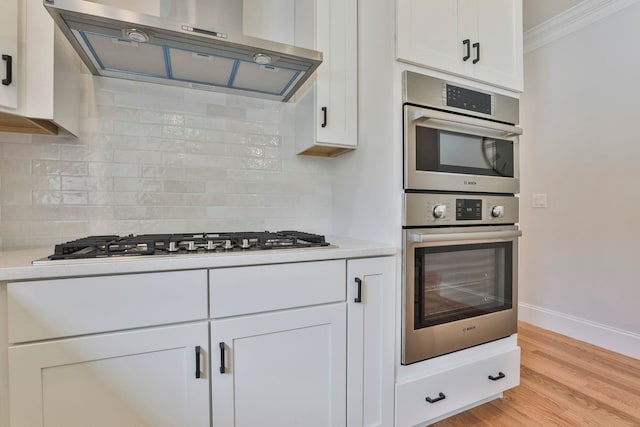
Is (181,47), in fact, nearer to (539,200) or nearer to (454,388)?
(454,388)

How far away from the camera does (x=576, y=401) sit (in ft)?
5.56

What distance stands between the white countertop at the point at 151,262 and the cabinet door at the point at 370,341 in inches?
4.8

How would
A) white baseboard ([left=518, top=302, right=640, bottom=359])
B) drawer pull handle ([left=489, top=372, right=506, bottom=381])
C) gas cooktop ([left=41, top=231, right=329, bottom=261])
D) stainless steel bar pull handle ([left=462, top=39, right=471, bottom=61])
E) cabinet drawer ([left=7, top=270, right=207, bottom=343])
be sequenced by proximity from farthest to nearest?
white baseboard ([left=518, top=302, right=640, bottom=359]), drawer pull handle ([left=489, top=372, right=506, bottom=381]), stainless steel bar pull handle ([left=462, top=39, right=471, bottom=61]), gas cooktop ([left=41, top=231, right=329, bottom=261]), cabinet drawer ([left=7, top=270, right=207, bottom=343])

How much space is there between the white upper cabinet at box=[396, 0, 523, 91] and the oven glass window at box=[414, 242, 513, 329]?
0.90 metres

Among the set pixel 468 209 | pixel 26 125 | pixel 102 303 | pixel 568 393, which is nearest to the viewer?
pixel 102 303

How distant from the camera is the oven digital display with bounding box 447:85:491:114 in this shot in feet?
4.91

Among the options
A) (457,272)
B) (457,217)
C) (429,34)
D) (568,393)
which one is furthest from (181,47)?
(568,393)

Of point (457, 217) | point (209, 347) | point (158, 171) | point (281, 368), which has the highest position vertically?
point (158, 171)

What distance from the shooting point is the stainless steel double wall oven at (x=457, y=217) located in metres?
1.39

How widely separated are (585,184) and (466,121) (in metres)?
1.77

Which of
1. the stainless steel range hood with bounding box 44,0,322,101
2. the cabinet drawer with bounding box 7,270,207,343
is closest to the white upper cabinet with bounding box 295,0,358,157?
the stainless steel range hood with bounding box 44,0,322,101

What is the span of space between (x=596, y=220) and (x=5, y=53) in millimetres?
3623

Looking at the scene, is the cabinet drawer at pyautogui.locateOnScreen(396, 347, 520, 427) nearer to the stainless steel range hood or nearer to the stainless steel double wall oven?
the stainless steel double wall oven

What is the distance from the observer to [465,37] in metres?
1.54
